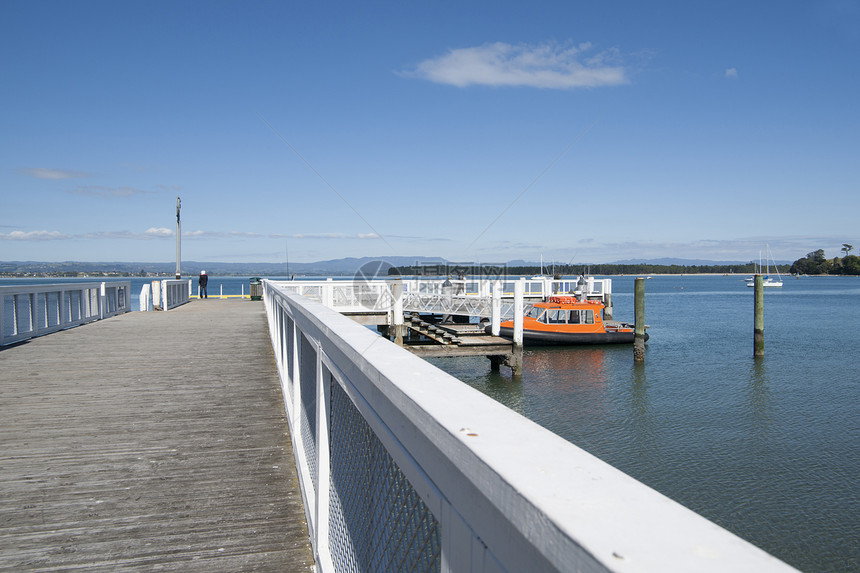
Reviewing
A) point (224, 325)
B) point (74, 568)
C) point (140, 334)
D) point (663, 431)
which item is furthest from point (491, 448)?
point (663, 431)

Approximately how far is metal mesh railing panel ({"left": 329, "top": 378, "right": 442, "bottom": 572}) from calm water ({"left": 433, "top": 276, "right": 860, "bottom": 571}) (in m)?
8.66

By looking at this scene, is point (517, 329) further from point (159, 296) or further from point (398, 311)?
point (159, 296)

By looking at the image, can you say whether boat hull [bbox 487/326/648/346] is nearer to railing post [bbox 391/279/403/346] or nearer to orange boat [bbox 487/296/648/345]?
orange boat [bbox 487/296/648/345]

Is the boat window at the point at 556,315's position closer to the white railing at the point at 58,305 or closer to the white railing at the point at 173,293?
the white railing at the point at 173,293

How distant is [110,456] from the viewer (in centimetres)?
485

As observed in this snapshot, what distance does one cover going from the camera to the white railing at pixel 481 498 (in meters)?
0.74

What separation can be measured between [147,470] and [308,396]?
4.67ft

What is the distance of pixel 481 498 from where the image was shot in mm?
990

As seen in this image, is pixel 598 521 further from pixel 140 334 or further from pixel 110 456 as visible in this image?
pixel 140 334

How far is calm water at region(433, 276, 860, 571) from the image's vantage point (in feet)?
34.1

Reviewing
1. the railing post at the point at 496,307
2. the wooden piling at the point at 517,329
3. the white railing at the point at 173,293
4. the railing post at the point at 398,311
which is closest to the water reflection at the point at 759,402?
the wooden piling at the point at 517,329

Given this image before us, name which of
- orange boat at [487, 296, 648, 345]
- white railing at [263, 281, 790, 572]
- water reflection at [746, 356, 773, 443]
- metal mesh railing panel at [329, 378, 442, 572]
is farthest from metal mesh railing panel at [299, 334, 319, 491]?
orange boat at [487, 296, 648, 345]

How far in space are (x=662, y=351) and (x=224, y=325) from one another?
22.8 metres

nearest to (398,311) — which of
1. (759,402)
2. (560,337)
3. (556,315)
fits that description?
(560,337)
